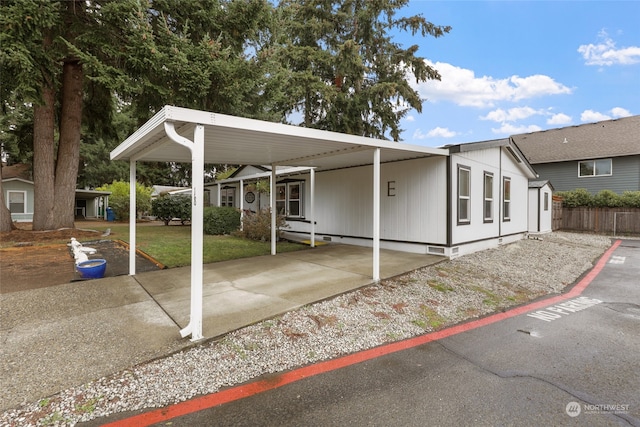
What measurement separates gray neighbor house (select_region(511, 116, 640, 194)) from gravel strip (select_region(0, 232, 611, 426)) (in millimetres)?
16023

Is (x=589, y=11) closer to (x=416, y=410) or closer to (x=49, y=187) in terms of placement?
(x=416, y=410)

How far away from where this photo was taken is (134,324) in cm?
363

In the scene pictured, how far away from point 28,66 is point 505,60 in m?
16.7

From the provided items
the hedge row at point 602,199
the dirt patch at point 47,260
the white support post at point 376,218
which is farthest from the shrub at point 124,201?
the hedge row at point 602,199

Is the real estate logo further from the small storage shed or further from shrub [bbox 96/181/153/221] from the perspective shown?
shrub [bbox 96/181/153/221]

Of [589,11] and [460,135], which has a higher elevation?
[589,11]

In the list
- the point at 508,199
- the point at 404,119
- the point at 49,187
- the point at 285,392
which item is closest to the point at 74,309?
the point at 285,392

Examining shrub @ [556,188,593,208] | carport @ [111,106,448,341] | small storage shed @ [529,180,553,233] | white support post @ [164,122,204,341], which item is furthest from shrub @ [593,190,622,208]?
white support post @ [164,122,204,341]

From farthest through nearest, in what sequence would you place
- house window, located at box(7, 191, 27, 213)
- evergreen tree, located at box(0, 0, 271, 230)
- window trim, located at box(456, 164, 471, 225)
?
house window, located at box(7, 191, 27, 213) → window trim, located at box(456, 164, 471, 225) → evergreen tree, located at box(0, 0, 271, 230)

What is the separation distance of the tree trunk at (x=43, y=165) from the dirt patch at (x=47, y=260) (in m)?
0.72

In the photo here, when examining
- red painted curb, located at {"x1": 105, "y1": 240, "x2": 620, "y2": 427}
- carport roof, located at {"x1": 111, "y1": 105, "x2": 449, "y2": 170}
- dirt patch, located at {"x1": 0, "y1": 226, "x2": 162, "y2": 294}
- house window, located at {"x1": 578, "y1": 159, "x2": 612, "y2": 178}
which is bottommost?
red painted curb, located at {"x1": 105, "y1": 240, "x2": 620, "y2": 427}

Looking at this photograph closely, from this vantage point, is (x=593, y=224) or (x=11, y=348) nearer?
(x=11, y=348)

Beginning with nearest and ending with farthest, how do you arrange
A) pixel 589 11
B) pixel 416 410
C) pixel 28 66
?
pixel 416 410 → pixel 28 66 → pixel 589 11

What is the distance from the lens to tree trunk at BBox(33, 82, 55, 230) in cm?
1030
